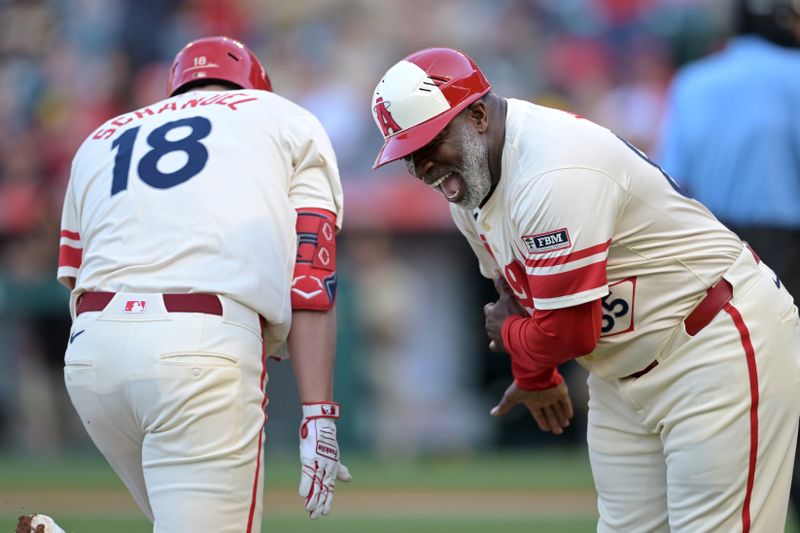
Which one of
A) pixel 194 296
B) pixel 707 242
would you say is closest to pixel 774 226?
pixel 707 242

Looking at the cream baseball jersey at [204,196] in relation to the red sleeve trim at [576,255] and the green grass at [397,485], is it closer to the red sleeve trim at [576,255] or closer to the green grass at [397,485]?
the red sleeve trim at [576,255]

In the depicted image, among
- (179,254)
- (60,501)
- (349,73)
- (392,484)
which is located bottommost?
(392,484)

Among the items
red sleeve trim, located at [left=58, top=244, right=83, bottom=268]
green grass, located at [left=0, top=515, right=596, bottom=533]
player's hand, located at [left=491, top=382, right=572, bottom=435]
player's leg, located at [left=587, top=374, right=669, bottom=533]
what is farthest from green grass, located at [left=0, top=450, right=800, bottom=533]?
red sleeve trim, located at [left=58, top=244, right=83, bottom=268]

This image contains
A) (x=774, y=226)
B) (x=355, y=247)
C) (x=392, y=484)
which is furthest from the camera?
(x=355, y=247)

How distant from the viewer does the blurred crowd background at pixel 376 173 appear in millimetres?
10719

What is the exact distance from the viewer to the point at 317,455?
13.0 feet

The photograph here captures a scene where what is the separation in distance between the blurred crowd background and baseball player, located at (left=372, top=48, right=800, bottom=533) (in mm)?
6657

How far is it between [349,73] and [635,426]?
26.2 feet

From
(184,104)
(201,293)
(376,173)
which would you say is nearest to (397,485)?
(376,173)

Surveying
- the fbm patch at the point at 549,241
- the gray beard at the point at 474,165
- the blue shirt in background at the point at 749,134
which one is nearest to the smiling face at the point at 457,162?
the gray beard at the point at 474,165

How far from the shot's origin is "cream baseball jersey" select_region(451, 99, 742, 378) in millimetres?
3623

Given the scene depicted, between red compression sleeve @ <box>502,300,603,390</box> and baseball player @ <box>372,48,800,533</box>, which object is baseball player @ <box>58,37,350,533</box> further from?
red compression sleeve @ <box>502,300,603,390</box>

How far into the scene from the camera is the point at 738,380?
3.80 m

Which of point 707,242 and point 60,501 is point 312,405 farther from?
point 60,501
